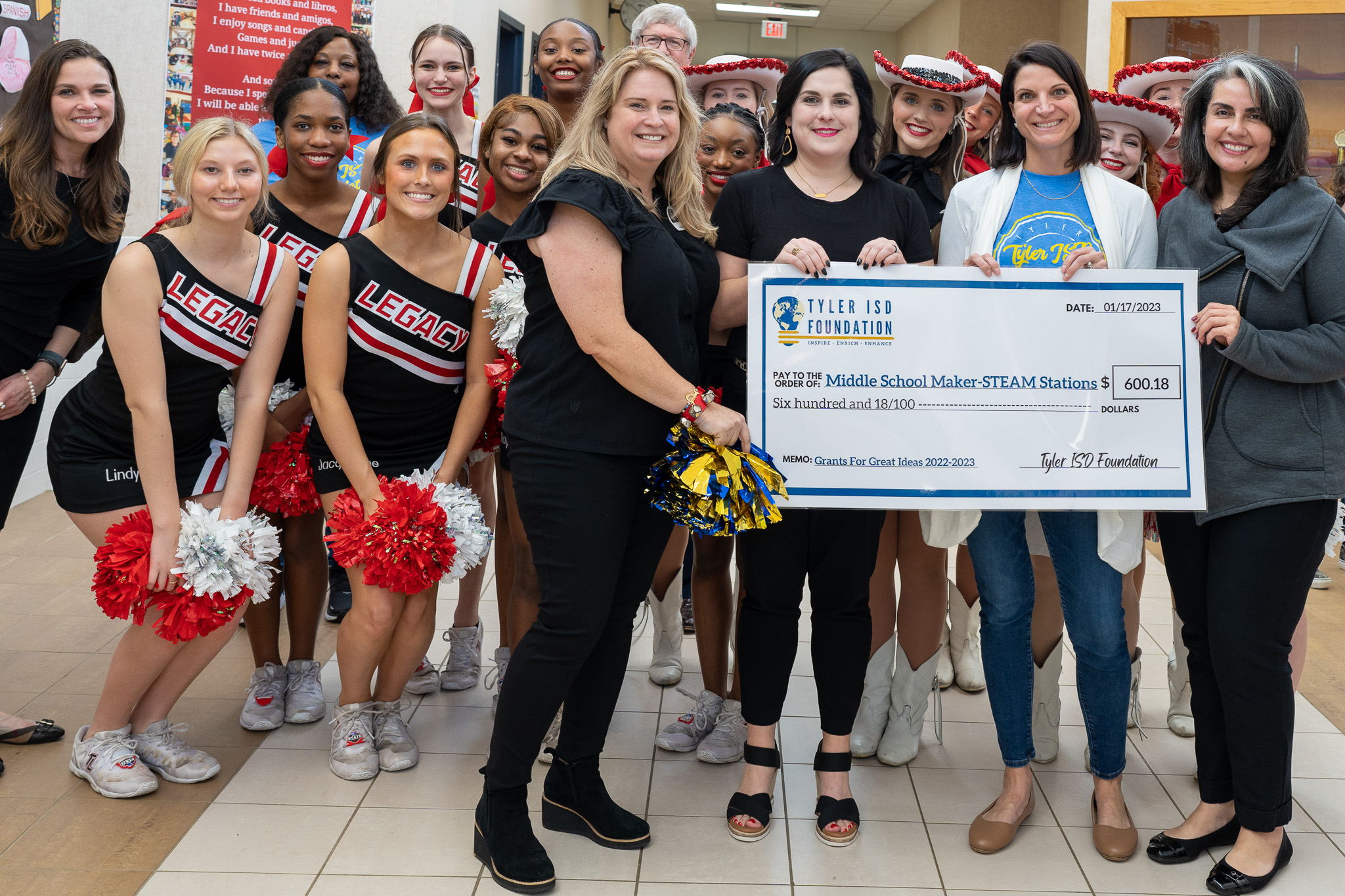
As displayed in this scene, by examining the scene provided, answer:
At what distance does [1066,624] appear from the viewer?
2594 millimetres

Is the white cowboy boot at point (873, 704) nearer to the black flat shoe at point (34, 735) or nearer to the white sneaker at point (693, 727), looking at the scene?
the white sneaker at point (693, 727)

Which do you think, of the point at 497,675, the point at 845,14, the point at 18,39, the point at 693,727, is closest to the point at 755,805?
the point at 693,727

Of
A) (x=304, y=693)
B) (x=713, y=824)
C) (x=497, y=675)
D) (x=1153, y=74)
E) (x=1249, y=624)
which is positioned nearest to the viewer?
(x=1249, y=624)

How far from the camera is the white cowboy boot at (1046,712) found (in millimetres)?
3000

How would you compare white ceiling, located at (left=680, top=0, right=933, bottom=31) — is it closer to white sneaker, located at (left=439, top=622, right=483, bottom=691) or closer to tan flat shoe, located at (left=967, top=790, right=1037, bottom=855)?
white sneaker, located at (left=439, top=622, right=483, bottom=691)

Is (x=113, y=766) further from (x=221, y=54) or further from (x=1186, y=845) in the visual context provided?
(x=221, y=54)

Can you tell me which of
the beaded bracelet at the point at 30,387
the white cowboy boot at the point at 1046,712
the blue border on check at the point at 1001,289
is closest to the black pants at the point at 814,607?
the blue border on check at the point at 1001,289

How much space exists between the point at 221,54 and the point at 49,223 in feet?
12.8

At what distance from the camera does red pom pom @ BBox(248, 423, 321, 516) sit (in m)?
3.01

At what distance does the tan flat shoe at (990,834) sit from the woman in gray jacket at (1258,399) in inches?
16.6

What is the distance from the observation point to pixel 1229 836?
2.55 m

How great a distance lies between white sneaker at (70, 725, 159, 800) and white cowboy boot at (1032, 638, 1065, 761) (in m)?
2.28

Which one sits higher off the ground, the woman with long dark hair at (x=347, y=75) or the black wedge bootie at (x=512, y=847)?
the woman with long dark hair at (x=347, y=75)

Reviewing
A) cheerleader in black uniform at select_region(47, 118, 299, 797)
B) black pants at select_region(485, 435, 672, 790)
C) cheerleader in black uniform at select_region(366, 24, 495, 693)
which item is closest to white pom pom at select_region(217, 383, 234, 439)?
cheerleader in black uniform at select_region(47, 118, 299, 797)
